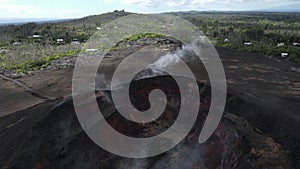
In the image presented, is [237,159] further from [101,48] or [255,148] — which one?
[101,48]

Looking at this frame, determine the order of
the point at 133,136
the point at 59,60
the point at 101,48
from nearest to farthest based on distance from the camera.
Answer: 1. the point at 133,136
2. the point at 59,60
3. the point at 101,48

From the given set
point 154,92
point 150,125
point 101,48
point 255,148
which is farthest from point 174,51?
point 255,148

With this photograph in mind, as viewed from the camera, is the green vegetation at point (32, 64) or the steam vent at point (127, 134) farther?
the green vegetation at point (32, 64)

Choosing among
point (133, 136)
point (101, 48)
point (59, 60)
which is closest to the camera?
point (133, 136)

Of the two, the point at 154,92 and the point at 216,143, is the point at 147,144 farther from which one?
the point at 154,92

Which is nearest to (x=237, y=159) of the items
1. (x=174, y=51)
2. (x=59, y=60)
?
(x=174, y=51)

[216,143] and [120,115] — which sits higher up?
[120,115]

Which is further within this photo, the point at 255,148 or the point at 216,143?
the point at 216,143

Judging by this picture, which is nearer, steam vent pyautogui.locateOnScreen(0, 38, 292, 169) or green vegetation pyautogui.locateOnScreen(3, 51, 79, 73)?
steam vent pyautogui.locateOnScreen(0, 38, 292, 169)

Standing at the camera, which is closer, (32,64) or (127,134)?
(127,134)

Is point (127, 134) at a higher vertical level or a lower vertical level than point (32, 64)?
lower
